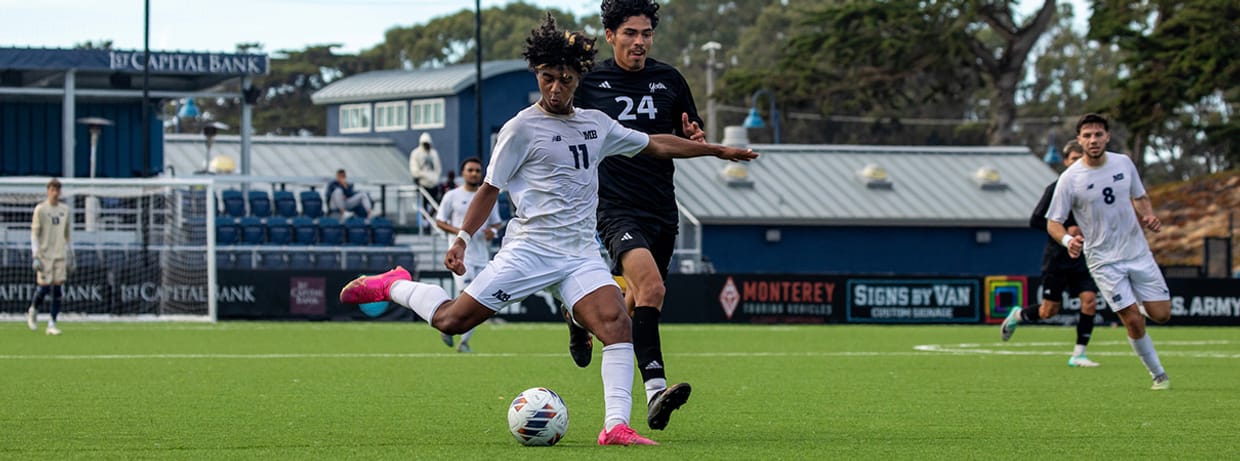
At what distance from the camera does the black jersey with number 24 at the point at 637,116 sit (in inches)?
383

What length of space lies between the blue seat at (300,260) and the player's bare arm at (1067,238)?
1839 centimetres

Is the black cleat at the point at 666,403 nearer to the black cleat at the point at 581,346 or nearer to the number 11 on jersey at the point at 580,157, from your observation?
the number 11 on jersey at the point at 580,157

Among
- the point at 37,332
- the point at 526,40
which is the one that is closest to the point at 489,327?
the point at 37,332

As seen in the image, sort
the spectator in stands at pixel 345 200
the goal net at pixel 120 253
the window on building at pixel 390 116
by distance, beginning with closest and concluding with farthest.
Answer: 1. the goal net at pixel 120 253
2. the spectator in stands at pixel 345 200
3. the window on building at pixel 390 116

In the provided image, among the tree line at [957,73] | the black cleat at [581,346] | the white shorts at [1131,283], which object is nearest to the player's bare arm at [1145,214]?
the white shorts at [1131,283]

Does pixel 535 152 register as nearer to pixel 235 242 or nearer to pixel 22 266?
pixel 22 266

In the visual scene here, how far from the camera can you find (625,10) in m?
9.49

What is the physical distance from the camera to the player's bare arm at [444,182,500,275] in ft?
26.6

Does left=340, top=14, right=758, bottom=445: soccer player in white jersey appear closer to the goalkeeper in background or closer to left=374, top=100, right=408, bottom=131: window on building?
the goalkeeper in background

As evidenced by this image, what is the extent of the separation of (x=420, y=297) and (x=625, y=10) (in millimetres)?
2022

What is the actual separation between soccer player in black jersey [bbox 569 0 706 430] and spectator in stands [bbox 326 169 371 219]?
23404 mm

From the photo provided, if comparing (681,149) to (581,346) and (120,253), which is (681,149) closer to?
(581,346)

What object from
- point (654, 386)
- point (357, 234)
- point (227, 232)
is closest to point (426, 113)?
point (357, 234)

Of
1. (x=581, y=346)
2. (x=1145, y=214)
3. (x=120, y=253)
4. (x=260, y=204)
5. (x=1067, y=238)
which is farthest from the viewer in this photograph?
(x=260, y=204)
